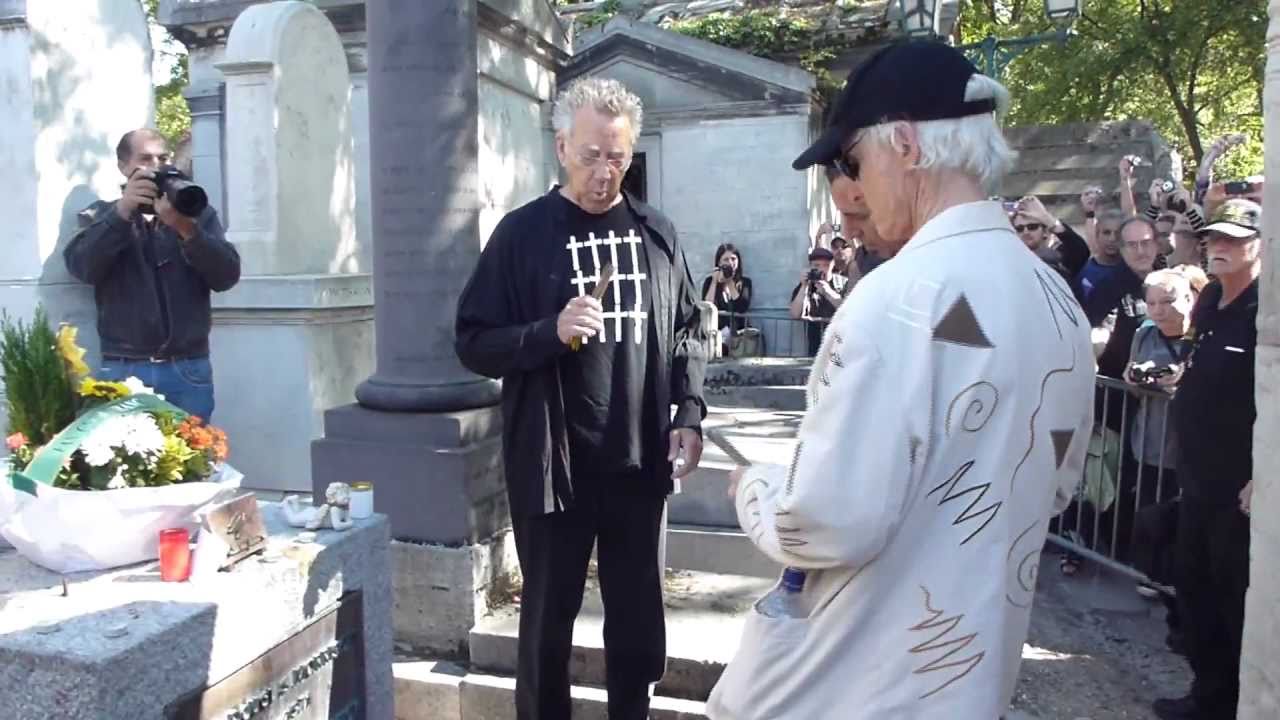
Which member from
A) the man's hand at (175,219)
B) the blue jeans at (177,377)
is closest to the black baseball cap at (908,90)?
the man's hand at (175,219)

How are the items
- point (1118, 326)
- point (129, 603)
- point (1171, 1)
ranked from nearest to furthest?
point (129, 603)
point (1118, 326)
point (1171, 1)

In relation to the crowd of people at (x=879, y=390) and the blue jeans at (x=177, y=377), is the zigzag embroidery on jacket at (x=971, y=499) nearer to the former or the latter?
the crowd of people at (x=879, y=390)

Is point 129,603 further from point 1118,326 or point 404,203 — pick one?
point 1118,326

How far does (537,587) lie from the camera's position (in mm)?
3059

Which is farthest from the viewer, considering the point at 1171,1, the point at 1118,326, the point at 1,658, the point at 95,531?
the point at 1171,1

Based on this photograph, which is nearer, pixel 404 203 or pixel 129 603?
pixel 129 603

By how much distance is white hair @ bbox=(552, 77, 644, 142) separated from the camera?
291 cm

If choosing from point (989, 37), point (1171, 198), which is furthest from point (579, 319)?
point (989, 37)

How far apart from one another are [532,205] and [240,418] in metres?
3.27

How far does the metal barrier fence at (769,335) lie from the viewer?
34.1 feet

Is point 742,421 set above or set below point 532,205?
below

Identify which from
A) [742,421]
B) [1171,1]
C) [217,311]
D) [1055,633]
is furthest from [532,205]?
[1171,1]

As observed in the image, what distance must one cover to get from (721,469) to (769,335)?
682 centimetres

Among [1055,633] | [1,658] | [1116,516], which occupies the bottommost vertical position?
[1055,633]
